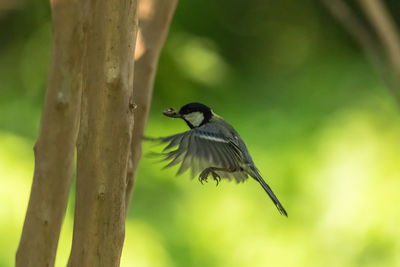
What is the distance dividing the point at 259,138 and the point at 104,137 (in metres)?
2.22

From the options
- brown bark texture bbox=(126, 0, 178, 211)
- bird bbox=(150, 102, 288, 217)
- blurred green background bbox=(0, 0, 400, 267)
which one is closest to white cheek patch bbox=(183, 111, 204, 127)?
bird bbox=(150, 102, 288, 217)

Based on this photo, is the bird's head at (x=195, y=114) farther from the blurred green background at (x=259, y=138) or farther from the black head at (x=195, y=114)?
the blurred green background at (x=259, y=138)

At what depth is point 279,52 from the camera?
3.91 metres

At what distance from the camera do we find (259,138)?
332cm

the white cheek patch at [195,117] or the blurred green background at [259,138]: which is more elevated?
the blurred green background at [259,138]

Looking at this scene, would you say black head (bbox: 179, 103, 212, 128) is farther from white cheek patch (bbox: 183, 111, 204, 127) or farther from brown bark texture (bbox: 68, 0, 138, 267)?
brown bark texture (bbox: 68, 0, 138, 267)

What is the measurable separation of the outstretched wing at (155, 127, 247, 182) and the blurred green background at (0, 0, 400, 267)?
3.54ft

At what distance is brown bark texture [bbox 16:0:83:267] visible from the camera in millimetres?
1373

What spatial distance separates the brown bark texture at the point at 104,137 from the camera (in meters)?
1.14

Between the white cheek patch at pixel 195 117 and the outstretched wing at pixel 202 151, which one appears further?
the white cheek patch at pixel 195 117

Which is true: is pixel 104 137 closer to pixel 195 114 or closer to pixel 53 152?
pixel 53 152

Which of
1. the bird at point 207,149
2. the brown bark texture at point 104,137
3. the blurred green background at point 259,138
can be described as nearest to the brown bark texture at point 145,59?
the bird at point 207,149

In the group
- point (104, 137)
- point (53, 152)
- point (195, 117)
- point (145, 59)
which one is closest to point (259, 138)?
point (195, 117)

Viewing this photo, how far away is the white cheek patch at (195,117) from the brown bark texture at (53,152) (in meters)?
0.34
